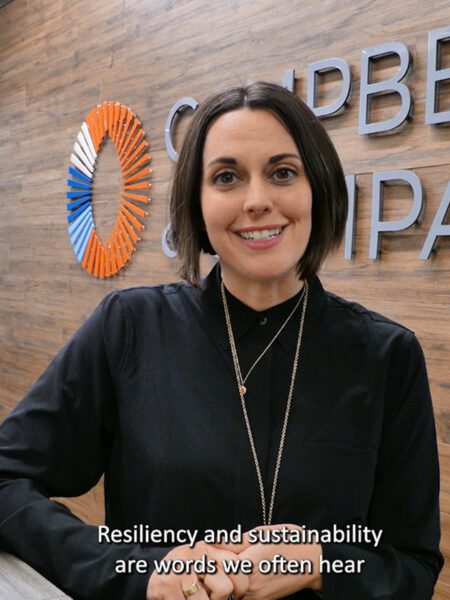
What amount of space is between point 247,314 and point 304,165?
29cm

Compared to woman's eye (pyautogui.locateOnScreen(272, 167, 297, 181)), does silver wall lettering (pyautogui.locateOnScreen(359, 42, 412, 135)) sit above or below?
above

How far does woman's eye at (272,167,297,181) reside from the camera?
4.11 feet

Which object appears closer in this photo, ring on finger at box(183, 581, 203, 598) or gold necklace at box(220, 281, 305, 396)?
ring on finger at box(183, 581, 203, 598)

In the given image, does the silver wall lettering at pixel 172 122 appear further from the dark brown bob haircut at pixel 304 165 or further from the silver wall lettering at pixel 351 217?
the dark brown bob haircut at pixel 304 165

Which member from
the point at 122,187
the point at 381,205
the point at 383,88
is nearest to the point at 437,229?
the point at 381,205

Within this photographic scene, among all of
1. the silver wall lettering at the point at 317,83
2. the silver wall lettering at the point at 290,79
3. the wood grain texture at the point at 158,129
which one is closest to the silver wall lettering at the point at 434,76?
the wood grain texture at the point at 158,129

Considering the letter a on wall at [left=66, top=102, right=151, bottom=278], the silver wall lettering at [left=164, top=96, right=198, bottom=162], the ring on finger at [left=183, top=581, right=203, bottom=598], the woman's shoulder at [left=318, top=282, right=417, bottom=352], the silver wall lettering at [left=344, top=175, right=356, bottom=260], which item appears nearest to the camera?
the ring on finger at [left=183, top=581, right=203, bottom=598]

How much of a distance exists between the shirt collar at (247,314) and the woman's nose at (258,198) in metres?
0.20

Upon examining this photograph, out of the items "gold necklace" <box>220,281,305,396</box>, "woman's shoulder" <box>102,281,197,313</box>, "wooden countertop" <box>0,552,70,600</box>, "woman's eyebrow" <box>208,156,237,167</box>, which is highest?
"woman's eyebrow" <box>208,156,237,167</box>

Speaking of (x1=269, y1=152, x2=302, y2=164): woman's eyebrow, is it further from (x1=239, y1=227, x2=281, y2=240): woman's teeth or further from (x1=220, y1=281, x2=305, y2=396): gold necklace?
(x1=220, y1=281, x2=305, y2=396): gold necklace

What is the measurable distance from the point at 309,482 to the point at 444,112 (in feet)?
4.25

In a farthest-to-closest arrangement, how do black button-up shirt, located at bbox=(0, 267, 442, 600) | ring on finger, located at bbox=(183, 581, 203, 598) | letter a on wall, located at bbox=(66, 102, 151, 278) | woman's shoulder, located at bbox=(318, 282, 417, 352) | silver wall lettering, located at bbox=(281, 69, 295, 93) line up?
letter a on wall, located at bbox=(66, 102, 151, 278)
silver wall lettering, located at bbox=(281, 69, 295, 93)
woman's shoulder, located at bbox=(318, 282, 417, 352)
black button-up shirt, located at bbox=(0, 267, 442, 600)
ring on finger, located at bbox=(183, 581, 203, 598)

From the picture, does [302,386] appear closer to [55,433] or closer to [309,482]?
[309,482]

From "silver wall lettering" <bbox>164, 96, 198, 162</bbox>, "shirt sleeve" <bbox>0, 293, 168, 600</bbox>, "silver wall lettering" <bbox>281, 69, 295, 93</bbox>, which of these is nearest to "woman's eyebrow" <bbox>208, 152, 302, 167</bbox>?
"shirt sleeve" <bbox>0, 293, 168, 600</bbox>
